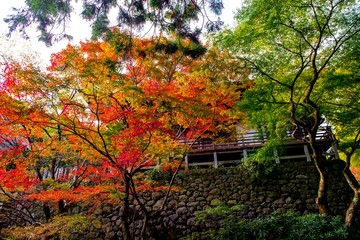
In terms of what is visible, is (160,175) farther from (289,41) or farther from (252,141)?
(289,41)

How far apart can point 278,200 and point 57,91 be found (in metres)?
8.45

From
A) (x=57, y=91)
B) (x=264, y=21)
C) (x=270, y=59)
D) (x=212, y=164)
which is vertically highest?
(x=264, y=21)

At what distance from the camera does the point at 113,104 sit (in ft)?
22.4

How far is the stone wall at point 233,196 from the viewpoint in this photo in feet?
28.7

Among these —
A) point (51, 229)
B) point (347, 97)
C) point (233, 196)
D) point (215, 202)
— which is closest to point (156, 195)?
point (215, 202)

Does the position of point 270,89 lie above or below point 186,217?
above

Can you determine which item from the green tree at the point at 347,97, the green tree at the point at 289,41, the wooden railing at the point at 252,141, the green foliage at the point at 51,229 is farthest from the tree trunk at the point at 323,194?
the green foliage at the point at 51,229

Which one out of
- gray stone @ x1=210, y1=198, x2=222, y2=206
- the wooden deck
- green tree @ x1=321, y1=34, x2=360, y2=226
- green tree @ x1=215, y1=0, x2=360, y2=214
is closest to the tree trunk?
green tree @ x1=215, y1=0, x2=360, y2=214

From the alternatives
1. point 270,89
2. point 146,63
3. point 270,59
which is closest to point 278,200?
point 270,89

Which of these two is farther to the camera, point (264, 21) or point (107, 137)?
point (107, 137)

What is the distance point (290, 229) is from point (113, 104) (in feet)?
19.9

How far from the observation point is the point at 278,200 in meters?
8.96

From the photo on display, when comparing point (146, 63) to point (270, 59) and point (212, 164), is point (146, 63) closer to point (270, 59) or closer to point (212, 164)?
point (270, 59)

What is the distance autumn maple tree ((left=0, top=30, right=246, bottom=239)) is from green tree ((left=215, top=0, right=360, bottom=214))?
625 millimetres
